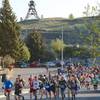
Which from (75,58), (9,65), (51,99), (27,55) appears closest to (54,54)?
(75,58)

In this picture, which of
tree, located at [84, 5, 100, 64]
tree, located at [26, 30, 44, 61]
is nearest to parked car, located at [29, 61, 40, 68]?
tree, located at [26, 30, 44, 61]

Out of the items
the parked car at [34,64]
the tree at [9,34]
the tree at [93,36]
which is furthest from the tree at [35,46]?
the tree at [93,36]

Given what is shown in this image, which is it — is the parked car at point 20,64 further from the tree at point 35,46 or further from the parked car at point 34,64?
the tree at point 35,46

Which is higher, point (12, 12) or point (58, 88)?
point (12, 12)

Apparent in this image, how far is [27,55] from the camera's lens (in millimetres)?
97500

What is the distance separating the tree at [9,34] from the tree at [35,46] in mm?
17996

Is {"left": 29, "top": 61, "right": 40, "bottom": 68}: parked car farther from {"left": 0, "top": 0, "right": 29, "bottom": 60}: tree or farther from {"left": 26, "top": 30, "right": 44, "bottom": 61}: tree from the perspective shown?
{"left": 0, "top": 0, "right": 29, "bottom": 60}: tree

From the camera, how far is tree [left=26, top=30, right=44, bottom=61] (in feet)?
369

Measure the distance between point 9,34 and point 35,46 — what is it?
19.4 m

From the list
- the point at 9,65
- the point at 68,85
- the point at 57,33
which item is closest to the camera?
the point at 68,85

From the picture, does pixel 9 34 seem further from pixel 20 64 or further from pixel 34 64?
pixel 34 64

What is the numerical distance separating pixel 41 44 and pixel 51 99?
80331 millimetres

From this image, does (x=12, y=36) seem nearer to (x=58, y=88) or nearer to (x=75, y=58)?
(x=75, y=58)

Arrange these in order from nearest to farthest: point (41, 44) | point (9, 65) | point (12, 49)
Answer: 1. point (9, 65)
2. point (12, 49)
3. point (41, 44)
